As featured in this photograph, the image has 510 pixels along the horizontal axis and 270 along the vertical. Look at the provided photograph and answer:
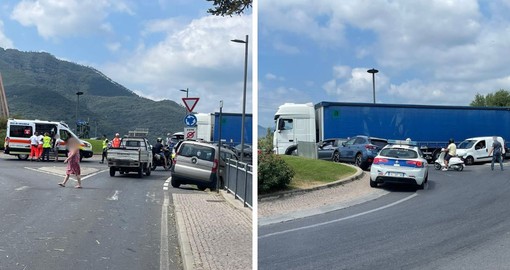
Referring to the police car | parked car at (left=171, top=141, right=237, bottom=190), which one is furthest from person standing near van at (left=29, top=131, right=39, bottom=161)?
the police car

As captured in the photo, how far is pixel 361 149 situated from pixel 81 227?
5.04m

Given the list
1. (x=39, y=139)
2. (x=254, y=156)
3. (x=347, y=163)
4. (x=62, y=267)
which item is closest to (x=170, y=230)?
(x=62, y=267)

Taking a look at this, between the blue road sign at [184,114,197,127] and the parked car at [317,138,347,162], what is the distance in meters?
9.60

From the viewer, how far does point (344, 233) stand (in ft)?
8.41

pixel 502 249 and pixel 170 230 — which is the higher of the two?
pixel 502 249

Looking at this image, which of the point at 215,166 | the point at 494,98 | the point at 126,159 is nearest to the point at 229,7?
the point at 494,98

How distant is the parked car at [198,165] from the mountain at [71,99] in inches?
50.1

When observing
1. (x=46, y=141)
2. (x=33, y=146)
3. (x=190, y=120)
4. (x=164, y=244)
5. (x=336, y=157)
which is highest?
(x=190, y=120)

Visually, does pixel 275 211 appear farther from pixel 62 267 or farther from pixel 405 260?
pixel 62 267

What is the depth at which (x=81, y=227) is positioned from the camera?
7.86 metres

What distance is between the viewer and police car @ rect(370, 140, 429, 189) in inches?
157

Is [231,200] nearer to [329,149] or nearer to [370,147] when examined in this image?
[329,149]

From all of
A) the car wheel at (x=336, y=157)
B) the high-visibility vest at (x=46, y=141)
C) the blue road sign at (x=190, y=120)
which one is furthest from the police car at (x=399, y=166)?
the high-visibility vest at (x=46, y=141)

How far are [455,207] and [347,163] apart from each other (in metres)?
1.82
